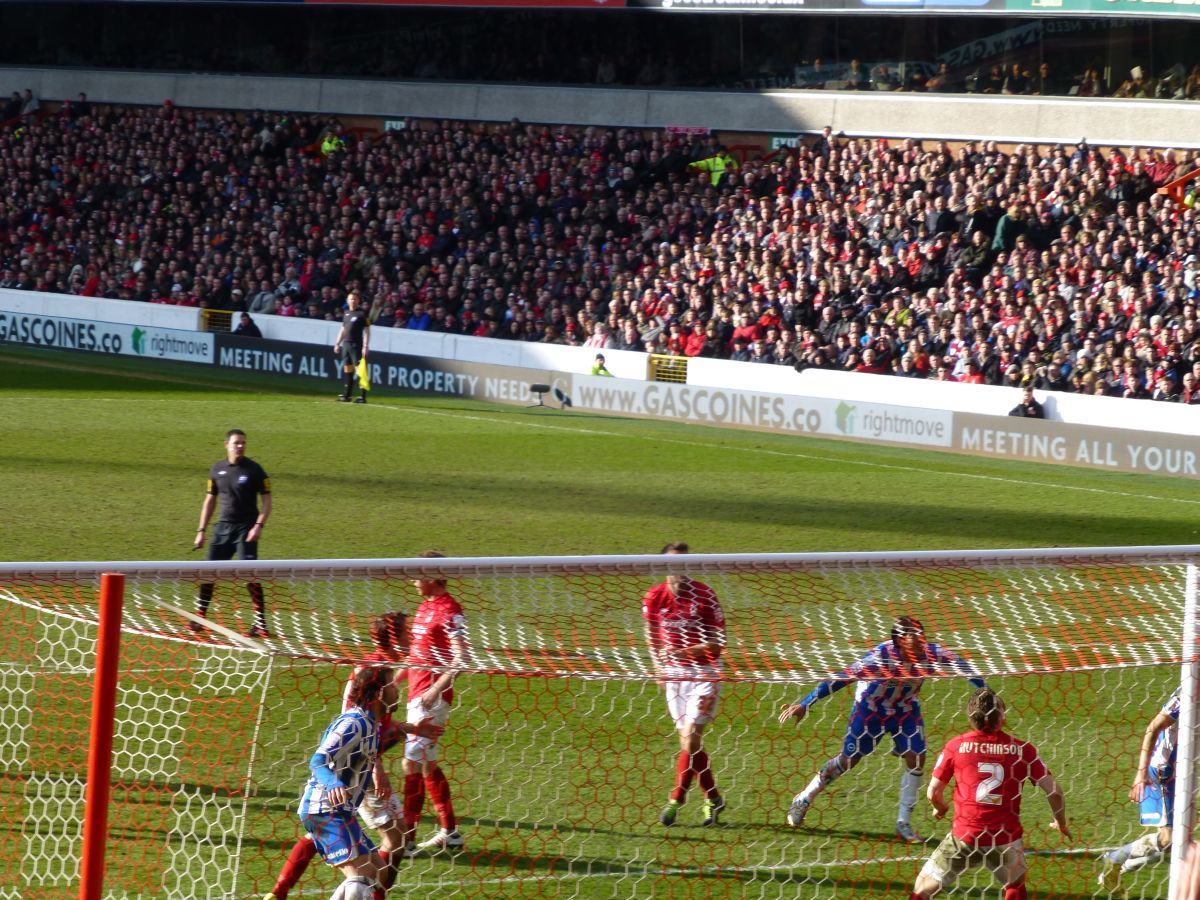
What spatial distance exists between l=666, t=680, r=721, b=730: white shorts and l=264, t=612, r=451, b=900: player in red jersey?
1512 mm

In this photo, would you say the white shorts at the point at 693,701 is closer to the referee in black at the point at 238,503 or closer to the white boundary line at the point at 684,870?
the white boundary line at the point at 684,870

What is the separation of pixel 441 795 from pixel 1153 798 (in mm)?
3564

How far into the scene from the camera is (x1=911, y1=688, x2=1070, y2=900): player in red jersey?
719 centimetres

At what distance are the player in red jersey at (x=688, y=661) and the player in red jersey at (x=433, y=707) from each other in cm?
106

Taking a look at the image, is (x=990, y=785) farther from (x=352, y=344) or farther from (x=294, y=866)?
(x=352, y=344)

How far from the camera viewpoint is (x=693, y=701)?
320 inches

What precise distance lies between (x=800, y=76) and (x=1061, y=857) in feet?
98.7

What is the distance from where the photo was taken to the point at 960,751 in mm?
7359

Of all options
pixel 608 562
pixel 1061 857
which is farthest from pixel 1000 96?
pixel 608 562

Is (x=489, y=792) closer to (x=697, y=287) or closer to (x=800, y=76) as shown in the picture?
(x=697, y=287)

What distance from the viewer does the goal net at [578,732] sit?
7070 mm

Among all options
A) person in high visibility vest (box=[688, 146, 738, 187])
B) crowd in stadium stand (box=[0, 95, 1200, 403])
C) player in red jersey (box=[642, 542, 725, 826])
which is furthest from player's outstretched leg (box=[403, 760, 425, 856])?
person in high visibility vest (box=[688, 146, 738, 187])

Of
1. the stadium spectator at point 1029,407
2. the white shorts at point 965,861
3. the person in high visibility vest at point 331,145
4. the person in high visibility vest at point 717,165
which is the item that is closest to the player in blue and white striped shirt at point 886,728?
the white shorts at point 965,861

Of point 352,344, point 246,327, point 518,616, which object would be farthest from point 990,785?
point 246,327
